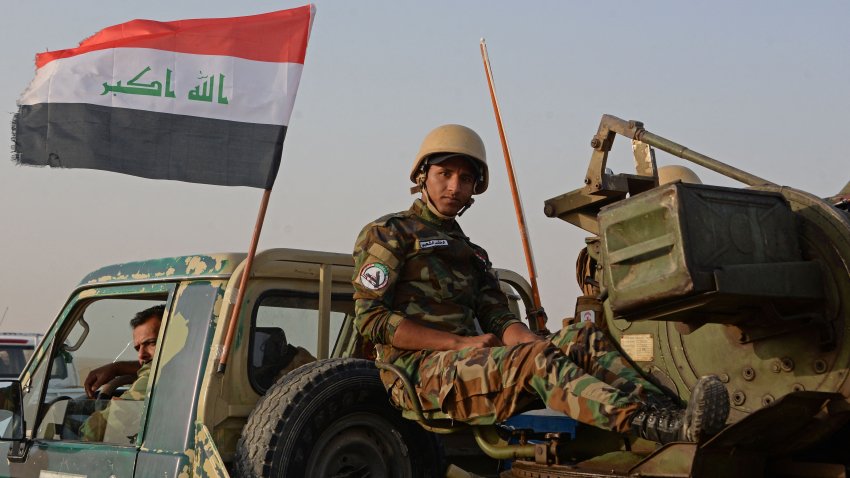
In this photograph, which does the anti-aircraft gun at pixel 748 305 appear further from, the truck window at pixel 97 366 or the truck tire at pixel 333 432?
the truck window at pixel 97 366

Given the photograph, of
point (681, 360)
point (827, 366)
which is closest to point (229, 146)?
point (681, 360)

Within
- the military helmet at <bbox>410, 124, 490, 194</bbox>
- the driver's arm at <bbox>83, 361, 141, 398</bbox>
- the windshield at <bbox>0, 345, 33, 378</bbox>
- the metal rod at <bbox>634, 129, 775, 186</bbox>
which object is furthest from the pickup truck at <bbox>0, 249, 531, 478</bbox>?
the windshield at <bbox>0, 345, 33, 378</bbox>

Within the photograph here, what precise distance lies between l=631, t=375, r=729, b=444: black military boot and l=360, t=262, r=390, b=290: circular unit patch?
1.51 metres

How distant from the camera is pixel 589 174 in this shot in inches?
191

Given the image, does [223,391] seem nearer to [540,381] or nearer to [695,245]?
[540,381]

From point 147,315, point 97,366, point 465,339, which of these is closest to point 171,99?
point 147,315

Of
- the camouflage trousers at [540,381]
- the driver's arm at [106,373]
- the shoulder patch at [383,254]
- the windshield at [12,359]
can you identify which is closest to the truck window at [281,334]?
the shoulder patch at [383,254]

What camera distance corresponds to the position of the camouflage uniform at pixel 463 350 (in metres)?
3.74

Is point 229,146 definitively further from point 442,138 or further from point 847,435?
point 847,435

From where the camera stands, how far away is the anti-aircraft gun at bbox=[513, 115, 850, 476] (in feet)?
11.0

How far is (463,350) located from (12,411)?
2865mm

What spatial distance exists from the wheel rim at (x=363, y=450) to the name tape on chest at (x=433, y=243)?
83 cm

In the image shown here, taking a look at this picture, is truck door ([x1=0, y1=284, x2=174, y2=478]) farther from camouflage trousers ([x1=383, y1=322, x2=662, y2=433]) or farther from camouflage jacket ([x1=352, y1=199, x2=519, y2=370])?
camouflage trousers ([x1=383, y1=322, x2=662, y2=433])

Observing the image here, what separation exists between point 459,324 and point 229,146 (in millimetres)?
2139
